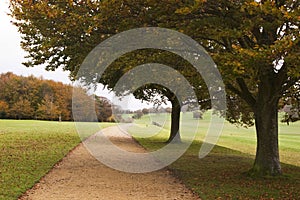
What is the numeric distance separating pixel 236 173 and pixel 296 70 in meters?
6.36

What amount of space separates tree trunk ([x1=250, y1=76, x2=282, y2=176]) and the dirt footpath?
305 cm

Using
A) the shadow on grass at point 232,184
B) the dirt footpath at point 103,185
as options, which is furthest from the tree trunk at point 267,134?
the dirt footpath at point 103,185

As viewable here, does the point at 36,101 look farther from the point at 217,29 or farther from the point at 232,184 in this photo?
the point at 217,29

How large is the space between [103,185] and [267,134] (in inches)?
222

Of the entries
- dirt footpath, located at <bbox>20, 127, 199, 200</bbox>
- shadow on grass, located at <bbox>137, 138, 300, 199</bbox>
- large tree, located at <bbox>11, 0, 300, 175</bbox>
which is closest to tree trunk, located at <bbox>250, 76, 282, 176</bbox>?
large tree, located at <bbox>11, 0, 300, 175</bbox>

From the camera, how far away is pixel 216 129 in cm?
5566

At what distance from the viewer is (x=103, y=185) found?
10922 millimetres

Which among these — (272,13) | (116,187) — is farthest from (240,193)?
(272,13)

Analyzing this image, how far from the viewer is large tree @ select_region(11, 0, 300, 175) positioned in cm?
891

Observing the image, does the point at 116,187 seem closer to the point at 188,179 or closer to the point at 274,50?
the point at 188,179

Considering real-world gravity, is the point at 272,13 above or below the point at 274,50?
above

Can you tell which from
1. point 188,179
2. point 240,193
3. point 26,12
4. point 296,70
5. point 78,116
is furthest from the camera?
point 78,116

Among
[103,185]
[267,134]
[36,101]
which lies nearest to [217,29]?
[267,134]

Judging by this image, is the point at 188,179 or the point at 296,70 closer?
the point at 296,70
